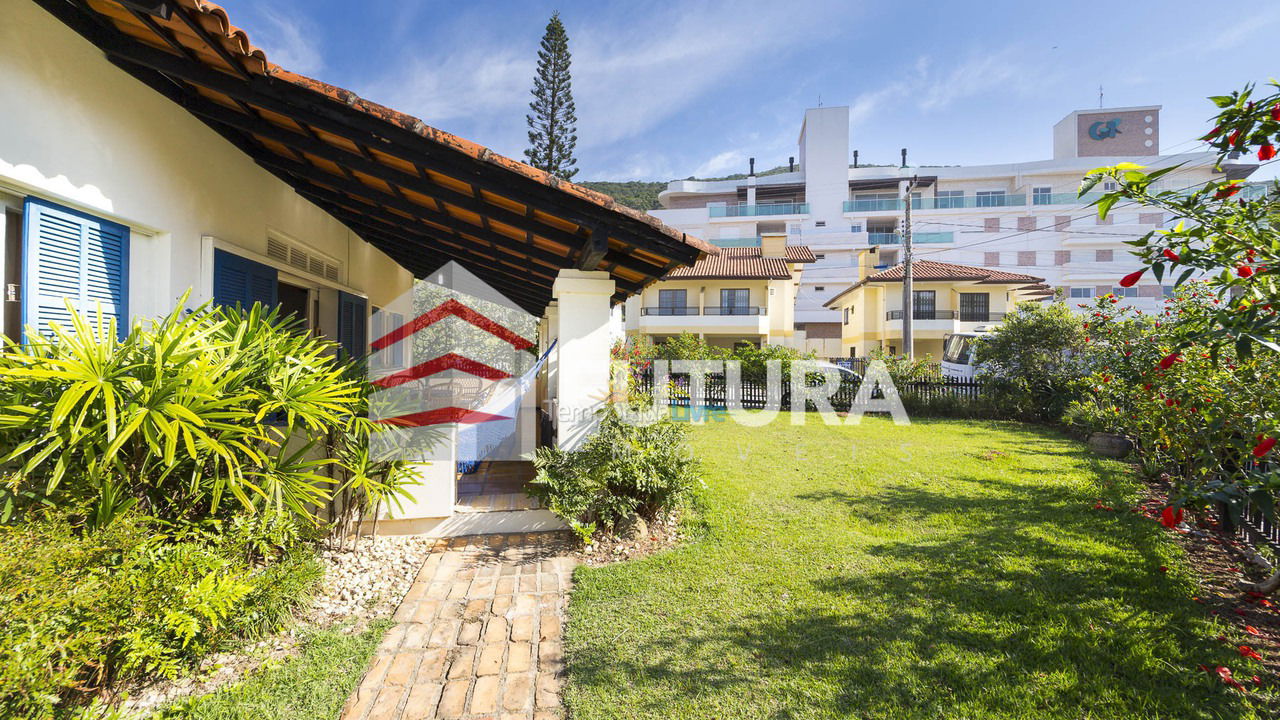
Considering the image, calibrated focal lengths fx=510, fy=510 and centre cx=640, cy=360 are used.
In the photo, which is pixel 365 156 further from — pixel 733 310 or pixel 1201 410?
pixel 733 310

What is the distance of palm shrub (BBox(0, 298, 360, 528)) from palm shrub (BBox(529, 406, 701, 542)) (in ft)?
6.85

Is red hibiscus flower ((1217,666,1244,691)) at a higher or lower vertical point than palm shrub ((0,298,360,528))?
lower

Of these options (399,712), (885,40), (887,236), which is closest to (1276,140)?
(399,712)

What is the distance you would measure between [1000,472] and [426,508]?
7658 millimetres

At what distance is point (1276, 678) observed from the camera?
8.87 ft

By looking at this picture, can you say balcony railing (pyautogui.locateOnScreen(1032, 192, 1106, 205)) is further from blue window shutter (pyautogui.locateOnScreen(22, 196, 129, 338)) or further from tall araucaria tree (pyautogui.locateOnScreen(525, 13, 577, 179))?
blue window shutter (pyautogui.locateOnScreen(22, 196, 129, 338))

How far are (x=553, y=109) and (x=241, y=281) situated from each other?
20230 millimetres

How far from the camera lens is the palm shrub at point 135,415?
7.68ft

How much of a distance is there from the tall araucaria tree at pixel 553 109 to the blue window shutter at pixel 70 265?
1995 centimetres

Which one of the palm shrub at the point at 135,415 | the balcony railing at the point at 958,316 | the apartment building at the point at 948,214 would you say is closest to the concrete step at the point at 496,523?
the palm shrub at the point at 135,415

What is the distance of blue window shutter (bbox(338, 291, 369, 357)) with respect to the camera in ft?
23.5

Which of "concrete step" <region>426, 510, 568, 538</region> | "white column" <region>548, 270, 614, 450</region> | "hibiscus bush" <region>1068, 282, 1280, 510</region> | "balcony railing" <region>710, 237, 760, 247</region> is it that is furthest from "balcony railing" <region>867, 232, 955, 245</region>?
"concrete step" <region>426, 510, 568, 538</region>

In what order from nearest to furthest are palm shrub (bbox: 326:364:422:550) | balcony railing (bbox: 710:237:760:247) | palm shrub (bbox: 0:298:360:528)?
palm shrub (bbox: 0:298:360:528), palm shrub (bbox: 326:364:422:550), balcony railing (bbox: 710:237:760:247)

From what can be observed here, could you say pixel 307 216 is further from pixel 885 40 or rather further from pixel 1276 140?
pixel 885 40
